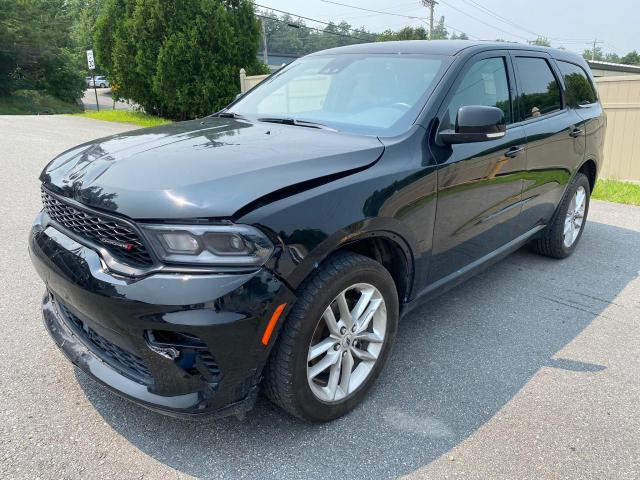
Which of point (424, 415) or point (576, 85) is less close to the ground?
point (576, 85)

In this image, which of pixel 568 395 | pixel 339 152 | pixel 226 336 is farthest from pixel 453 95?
pixel 226 336

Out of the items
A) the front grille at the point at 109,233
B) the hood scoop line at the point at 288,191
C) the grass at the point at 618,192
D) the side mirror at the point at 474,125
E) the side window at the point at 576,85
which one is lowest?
the grass at the point at 618,192

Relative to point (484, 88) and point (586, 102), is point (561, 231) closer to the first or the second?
point (586, 102)

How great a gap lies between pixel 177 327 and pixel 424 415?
136 cm

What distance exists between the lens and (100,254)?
86.3 inches

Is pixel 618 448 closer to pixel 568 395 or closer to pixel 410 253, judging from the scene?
pixel 568 395

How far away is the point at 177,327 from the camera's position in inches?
78.6

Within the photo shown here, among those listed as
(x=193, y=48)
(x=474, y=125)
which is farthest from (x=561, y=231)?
(x=193, y=48)

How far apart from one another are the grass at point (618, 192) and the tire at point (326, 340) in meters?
6.06

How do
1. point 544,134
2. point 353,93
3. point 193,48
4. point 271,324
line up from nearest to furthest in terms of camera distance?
point 271,324
point 353,93
point 544,134
point 193,48

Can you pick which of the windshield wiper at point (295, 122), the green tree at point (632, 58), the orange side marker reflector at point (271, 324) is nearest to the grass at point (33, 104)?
the windshield wiper at point (295, 122)

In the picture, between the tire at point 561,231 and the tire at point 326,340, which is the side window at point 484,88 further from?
the tire at point 561,231

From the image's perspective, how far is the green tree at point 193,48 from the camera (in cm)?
1584

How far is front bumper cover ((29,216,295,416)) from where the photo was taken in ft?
6.51
